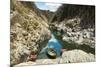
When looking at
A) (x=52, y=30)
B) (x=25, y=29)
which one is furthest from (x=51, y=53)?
(x=25, y=29)

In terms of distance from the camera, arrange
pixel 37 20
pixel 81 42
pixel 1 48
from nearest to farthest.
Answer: pixel 1 48, pixel 37 20, pixel 81 42

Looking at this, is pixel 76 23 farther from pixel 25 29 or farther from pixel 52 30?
pixel 25 29

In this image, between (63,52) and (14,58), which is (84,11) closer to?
(63,52)

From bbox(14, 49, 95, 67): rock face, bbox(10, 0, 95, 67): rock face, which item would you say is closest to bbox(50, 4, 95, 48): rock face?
bbox(10, 0, 95, 67): rock face

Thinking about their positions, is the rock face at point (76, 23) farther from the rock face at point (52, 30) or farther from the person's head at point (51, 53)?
the person's head at point (51, 53)

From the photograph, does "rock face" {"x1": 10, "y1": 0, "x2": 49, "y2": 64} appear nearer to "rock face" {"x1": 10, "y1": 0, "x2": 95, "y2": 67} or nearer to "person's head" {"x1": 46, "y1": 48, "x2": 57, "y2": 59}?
"rock face" {"x1": 10, "y1": 0, "x2": 95, "y2": 67}

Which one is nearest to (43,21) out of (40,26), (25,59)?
(40,26)

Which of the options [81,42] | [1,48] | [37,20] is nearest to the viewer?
[1,48]

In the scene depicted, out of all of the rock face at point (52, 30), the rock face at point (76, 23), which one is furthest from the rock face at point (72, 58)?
the rock face at point (76, 23)
